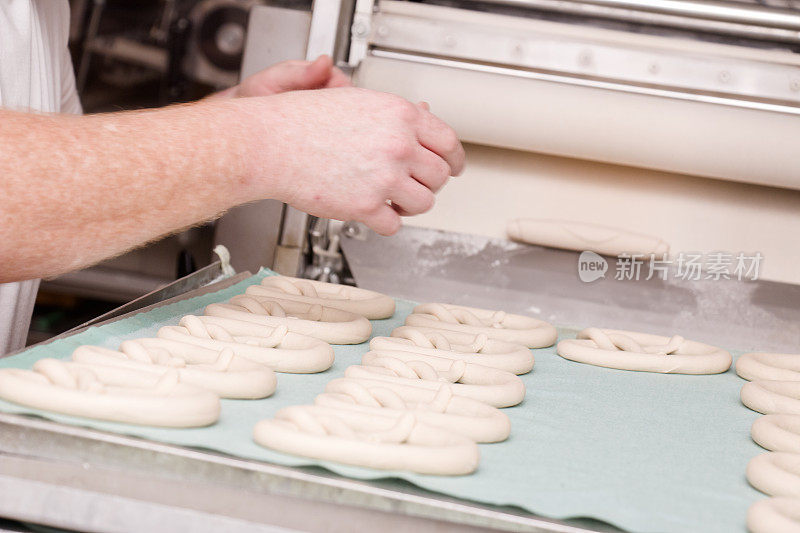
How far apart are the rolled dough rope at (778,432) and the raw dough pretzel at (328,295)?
71 centimetres

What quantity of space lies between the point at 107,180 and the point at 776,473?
873 millimetres

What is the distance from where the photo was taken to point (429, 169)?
1311 mm

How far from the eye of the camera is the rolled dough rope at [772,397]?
122 cm

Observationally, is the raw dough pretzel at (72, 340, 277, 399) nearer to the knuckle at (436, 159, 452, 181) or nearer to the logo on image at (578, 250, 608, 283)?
the knuckle at (436, 159, 452, 181)

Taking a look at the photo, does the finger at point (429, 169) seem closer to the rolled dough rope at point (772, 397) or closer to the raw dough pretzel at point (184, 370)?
the raw dough pretzel at point (184, 370)

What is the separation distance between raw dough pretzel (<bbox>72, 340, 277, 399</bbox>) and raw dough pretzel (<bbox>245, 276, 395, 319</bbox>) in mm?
461

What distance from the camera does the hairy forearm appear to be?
0.97 metres

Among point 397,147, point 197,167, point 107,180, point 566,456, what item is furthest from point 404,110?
point 566,456

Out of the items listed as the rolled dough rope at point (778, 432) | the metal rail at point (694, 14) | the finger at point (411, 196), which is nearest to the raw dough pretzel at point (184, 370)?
the finger at point (411, 196)

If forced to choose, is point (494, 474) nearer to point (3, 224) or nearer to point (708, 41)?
point (3, 224)

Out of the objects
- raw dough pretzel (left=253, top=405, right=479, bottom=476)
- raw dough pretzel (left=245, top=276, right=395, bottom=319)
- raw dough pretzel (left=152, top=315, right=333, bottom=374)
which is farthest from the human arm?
raw dough pretzel (left=253, top=405, right=479, bottom=476)

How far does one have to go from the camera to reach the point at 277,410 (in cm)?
97

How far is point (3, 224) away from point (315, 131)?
45 centimetres

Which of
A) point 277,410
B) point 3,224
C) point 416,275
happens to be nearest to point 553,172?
point 416,275
